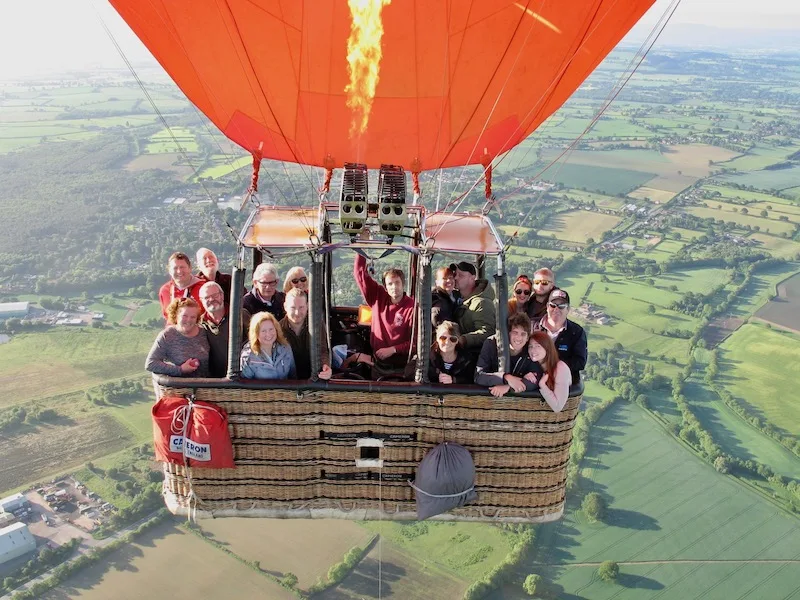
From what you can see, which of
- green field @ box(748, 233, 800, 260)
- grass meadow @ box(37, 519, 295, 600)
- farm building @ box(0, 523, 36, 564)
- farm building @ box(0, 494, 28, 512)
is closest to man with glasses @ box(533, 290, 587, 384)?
grass meadow @ box(37, 519, 295, 600)

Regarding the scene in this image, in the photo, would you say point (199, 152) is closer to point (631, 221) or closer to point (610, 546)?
point (631, 221)

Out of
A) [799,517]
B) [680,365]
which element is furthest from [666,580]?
[680,365]

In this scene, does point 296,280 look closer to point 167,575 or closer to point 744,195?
point 167,575

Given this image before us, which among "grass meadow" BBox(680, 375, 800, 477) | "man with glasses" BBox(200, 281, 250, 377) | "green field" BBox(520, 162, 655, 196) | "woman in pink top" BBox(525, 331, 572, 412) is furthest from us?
"green field" BBox(520, 162, 655, 196)

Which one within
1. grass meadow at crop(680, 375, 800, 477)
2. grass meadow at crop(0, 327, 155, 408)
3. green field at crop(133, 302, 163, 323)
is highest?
green field at crop(133, 302, 163, 323)

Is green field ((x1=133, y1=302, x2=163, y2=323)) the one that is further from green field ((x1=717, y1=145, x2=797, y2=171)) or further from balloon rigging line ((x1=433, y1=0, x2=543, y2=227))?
green field ((x1=717, y1=145, x2=797, y2=171))
